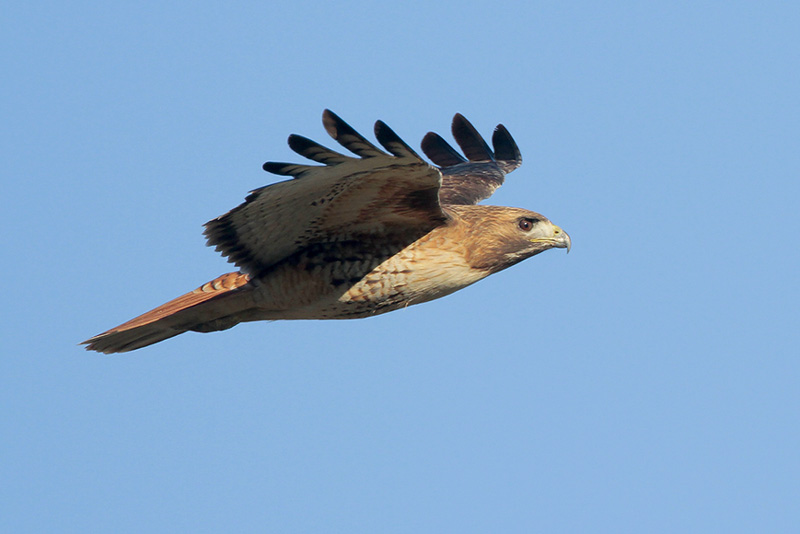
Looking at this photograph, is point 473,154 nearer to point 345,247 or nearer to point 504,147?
point 504,147

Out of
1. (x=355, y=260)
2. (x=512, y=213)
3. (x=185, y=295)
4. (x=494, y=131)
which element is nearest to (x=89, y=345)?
(x=185, y=295)

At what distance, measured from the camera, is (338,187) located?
686 centimetres

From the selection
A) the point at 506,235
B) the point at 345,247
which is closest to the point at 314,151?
the point at 345,247

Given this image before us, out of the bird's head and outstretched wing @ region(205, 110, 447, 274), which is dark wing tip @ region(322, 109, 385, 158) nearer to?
outstretched wing @ region(205, 110, 447, 274)

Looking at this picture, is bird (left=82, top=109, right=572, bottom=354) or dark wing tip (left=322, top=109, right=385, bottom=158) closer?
dark wing tip (left=322, top=109, right=385, bottom=158)

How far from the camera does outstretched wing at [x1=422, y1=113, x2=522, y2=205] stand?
9922 millimetres

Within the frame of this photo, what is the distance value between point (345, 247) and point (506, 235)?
120 centimetres

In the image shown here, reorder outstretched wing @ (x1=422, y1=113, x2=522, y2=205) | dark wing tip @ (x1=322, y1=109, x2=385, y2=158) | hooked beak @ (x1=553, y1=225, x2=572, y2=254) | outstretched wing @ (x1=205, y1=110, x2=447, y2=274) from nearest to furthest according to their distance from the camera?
dark wing tip @ (x1=322, y1=109, x2=385, y2=158) → outstretched wing @ (x1=205, y1=110, x2=447, y2=274) → hooked beak @ (x1=553, y1=225, x2=572, y2=254) → outstretched wing @ (x1=422, y1=113, x2=522, y2=205)

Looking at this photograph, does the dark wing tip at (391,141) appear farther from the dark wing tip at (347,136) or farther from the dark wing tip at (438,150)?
the dark wing tip at (438,150)

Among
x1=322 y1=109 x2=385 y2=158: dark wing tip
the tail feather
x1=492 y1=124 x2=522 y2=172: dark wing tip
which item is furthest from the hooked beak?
x1=492 y1=124 x2=522 y2=172: dark wing tip

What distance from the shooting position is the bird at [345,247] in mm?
6902

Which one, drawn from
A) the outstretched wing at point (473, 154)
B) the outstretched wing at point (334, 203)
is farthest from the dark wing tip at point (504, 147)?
the outstretched wing at point (334, 203)

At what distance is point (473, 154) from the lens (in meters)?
10.4

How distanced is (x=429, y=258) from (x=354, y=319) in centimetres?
83
